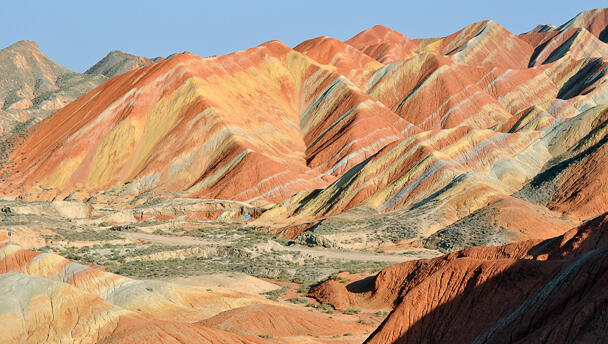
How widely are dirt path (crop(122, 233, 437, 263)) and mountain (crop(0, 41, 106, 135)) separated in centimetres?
7711

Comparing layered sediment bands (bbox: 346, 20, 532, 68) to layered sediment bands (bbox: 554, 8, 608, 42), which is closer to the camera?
layered sediment bands (bbox: 346, 20, 532, 68)

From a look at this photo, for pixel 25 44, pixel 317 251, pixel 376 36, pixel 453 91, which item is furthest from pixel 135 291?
pixel 25 44

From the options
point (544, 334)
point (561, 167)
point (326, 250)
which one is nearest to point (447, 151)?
point (561, 167)

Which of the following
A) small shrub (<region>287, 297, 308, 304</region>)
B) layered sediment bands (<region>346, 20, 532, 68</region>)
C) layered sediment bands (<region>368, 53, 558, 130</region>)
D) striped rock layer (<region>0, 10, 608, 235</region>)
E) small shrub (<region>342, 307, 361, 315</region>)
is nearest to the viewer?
small shrub (<region>342, 307, 361, 315</region>)

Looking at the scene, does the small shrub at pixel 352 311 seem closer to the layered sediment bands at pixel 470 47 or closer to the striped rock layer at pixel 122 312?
the striped rock layer at pixel 122 312

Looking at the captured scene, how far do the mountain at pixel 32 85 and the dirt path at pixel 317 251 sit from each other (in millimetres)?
77113

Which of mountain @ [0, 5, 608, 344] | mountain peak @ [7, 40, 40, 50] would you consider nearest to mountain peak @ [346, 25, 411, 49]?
mountain @ [0, 5, 608, 344]

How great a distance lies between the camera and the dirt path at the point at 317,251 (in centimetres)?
5012

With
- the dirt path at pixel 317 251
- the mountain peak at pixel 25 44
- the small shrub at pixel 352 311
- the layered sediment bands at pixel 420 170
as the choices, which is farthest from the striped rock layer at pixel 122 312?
the mountain peak at pixel 25 44

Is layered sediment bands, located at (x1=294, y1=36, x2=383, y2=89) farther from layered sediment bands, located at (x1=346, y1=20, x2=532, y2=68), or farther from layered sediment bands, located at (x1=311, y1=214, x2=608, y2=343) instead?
layered sediment bands, located at (x1=311, y1=214, x2=608, y2=343)

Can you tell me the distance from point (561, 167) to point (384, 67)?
67383 millimetres

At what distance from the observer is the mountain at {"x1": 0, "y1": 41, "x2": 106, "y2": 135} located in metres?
142

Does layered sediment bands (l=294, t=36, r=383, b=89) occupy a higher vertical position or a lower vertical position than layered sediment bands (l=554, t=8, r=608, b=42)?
lower

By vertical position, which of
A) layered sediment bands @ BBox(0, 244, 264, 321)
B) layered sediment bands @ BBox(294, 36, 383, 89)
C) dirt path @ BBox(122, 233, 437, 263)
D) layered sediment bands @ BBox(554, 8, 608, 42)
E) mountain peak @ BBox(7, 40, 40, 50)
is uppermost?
mountain peak @ BBox(7, 40, 40, 50)
